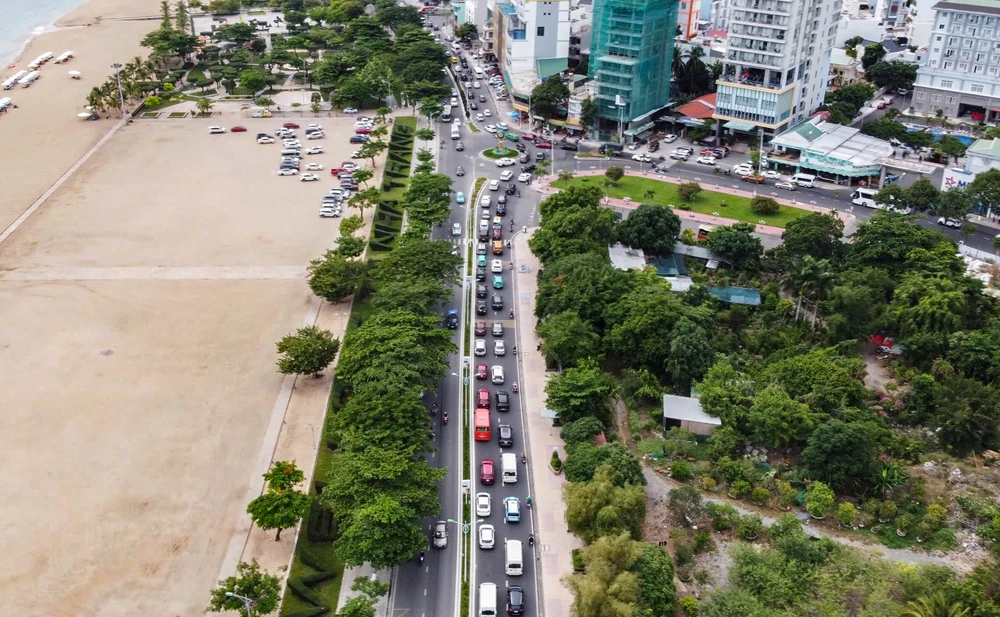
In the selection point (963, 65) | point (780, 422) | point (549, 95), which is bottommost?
point (780, 422)

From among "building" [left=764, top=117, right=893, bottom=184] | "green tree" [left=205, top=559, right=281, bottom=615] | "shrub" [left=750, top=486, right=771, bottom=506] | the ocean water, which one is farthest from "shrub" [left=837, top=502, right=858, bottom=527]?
the ocean water

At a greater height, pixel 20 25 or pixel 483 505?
pixel 20 25

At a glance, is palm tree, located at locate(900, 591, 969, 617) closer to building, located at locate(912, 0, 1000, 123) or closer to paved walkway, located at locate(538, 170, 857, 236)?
paved walkway, located at locate(538, 170, 857, 236)

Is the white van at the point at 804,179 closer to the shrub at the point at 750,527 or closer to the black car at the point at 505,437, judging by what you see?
the black car at the point at 505,437

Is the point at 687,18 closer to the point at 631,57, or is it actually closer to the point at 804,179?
the point at 631,57

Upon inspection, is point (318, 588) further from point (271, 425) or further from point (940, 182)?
point (940, 182)

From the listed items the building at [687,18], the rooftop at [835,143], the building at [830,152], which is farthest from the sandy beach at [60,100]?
the building at [687,18]

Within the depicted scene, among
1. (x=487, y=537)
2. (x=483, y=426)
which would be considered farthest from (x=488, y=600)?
(x=483, y=426)
